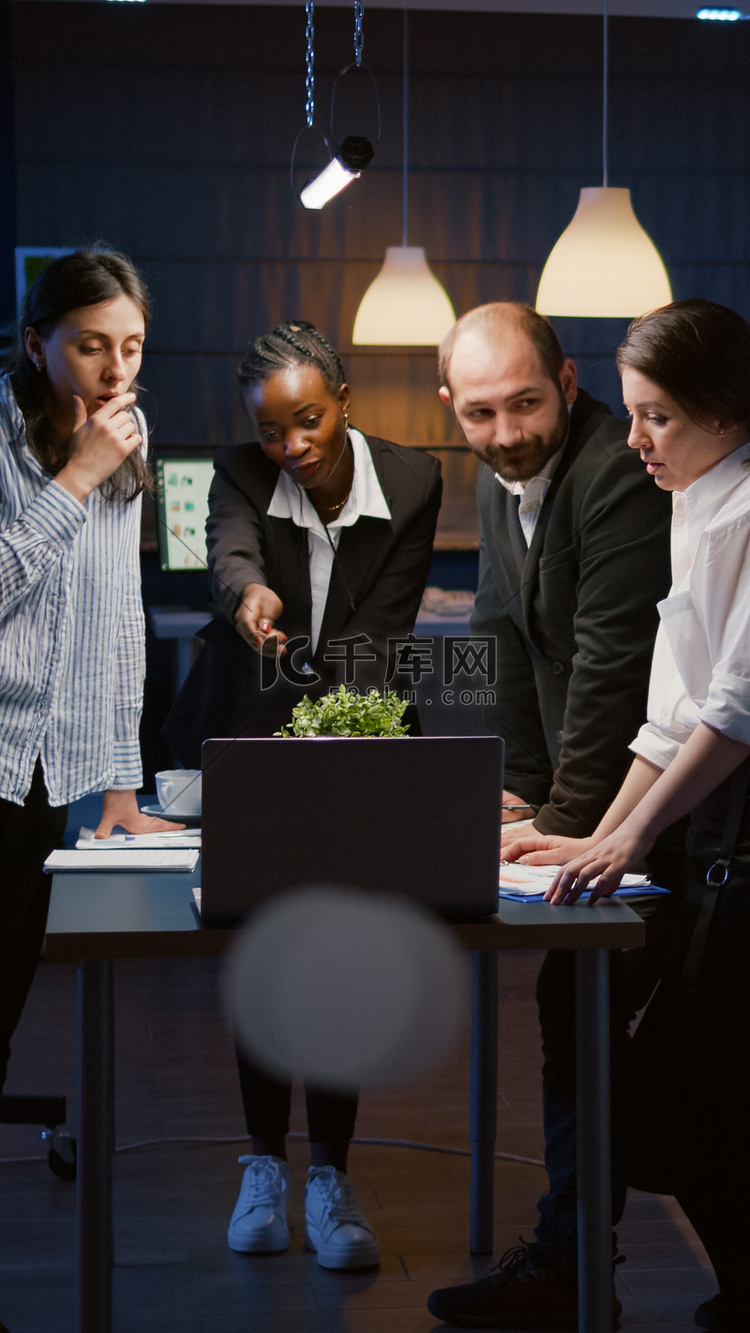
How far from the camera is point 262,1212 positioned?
1.85 meters

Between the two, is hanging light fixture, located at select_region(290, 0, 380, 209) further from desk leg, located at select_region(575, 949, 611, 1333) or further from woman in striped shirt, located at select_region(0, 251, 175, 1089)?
desk leg, located at select_region(575, 949, 611, 1333)

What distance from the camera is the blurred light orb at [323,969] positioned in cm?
123

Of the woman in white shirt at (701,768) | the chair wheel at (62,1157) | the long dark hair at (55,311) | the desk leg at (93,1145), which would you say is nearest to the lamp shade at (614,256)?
the woman in white shirt at (701,768)

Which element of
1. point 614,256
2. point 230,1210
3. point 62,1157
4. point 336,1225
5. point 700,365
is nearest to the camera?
point 700,365

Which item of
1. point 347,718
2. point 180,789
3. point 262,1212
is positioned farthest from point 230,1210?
point 347,718

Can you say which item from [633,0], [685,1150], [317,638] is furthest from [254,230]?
[633,0]

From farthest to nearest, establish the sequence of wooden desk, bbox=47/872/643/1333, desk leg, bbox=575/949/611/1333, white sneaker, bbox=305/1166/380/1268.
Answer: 1. white sneaker, bbox=305/1166/380/1268
2. desk leg, bbox=575/949/611/1333
3. wooden desk, bbox=47/872/643/1333

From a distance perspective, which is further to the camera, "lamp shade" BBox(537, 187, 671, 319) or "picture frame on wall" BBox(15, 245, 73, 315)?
"lamp shade" BBox(537, 187, 671, 319)

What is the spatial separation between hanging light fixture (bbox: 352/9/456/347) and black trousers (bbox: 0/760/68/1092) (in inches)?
25.9

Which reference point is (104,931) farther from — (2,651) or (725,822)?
(725,822)

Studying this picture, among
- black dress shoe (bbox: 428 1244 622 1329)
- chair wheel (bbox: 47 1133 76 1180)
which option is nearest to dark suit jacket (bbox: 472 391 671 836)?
black dress shoe (bbox: 428 1244 622 1329)

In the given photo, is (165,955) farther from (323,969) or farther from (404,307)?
(404,307)

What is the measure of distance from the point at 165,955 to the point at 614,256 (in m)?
1.66

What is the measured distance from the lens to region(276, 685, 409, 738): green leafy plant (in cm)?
132
